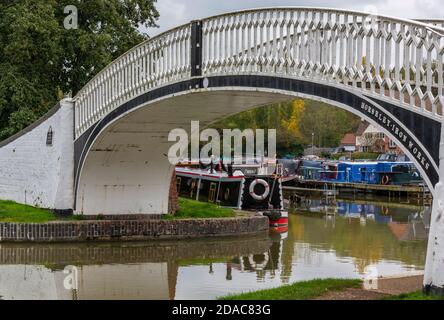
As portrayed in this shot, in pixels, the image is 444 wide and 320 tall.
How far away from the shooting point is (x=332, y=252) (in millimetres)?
21875

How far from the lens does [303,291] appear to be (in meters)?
11.7

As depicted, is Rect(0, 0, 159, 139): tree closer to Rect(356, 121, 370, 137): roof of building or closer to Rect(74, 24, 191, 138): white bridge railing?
Rect(74, 24, 191, 138): white bridge railing

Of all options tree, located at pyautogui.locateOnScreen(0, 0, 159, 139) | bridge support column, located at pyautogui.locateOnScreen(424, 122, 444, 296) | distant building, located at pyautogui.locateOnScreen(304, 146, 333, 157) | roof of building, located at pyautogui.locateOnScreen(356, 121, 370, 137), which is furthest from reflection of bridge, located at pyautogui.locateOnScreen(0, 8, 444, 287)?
roof of building, located at pyautogui.locateOnScreen(356, 121, 370, 137)

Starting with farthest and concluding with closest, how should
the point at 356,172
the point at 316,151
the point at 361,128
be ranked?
the point at 361,128 → the point at 316,151 → the point at 356,172

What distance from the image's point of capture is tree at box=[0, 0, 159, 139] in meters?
27.9

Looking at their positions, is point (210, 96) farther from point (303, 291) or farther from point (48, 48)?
point (48, 48)

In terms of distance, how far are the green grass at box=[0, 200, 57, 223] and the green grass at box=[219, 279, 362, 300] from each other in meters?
11.6

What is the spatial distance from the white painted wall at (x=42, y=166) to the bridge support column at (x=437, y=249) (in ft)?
49.6

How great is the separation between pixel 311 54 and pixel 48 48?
56.6 feet

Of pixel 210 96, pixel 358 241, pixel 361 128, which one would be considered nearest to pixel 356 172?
pixel 358 241

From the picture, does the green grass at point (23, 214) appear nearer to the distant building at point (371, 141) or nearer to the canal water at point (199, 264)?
the canal water at point (199, 264)

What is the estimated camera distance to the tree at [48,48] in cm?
2789
